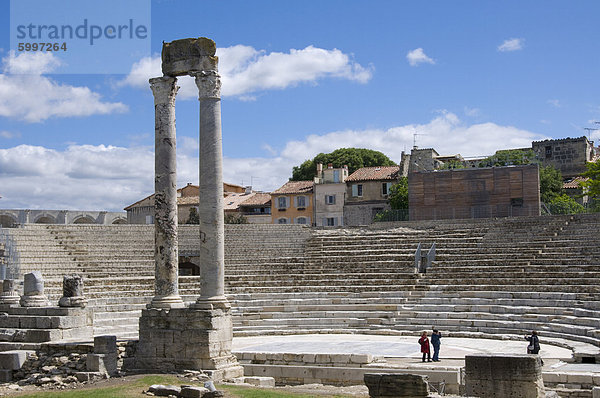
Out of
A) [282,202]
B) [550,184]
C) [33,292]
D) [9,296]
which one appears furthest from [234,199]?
[33,292]

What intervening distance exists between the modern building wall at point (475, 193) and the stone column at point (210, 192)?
79.3 ft

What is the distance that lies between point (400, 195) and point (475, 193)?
974cm

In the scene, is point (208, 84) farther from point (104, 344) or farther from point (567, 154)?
point (567, 154)

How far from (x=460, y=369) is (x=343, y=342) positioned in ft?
21.0

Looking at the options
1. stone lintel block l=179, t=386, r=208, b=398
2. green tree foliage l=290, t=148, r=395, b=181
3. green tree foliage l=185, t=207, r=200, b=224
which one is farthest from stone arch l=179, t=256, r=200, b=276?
green tree foliage l=290, t=148, r=395, b=181

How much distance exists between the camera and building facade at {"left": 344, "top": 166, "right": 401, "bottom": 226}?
53375 millimetres

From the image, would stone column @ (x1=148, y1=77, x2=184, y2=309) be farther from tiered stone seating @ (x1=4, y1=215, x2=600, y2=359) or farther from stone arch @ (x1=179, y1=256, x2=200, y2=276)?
stone arch @ (x1=179, y1=256, x2=200, y2=276)

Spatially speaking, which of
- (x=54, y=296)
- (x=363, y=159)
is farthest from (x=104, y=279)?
(x=363, y=159)

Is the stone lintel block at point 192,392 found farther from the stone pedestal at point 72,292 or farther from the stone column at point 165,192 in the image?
the stone pedestal at point 72,292

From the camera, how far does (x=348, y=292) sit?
91.5 feet

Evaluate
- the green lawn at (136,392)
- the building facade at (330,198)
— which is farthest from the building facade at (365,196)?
the green lawn at (136,392)

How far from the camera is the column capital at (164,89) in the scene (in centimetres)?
1778

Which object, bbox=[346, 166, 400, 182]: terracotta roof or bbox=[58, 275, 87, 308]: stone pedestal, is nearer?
bbox=[58, 275, 87, 308]: stone pedestal

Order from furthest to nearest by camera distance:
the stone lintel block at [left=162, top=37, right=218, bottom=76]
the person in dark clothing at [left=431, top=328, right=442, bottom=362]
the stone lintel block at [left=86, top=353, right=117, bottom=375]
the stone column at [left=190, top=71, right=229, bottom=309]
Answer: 1. the person in dark clothing at [left=431, top=328, right=442, bottom=362]
2. the stone lintel block at [left=162, top=37, right=218, bottom=76]
3. the stone column at [left=190, top=71, right=229, bottom=309]
4. the stone lintel block at [left=86, top=353, right=117, bottom=375]
